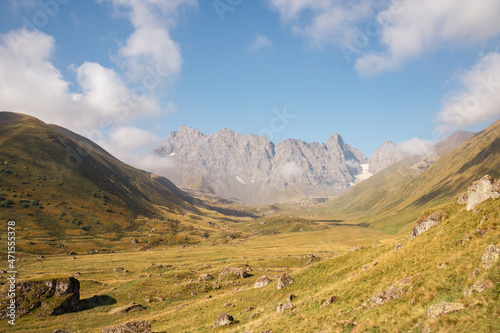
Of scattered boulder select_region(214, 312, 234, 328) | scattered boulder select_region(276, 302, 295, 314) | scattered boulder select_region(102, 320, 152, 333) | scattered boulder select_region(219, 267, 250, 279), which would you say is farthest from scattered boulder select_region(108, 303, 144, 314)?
scattered boulder select_region(276, 302, 295, 314)

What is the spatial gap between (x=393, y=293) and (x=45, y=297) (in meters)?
73.2

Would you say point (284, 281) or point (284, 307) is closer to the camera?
point (284, 307)

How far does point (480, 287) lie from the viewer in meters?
18.8

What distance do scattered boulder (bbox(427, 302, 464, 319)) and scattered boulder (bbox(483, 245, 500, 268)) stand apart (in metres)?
5.71

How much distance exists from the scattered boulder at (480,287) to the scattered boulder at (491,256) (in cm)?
269

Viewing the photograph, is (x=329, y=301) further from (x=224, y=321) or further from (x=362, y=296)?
(x=224, y=321)

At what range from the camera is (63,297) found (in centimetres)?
5838

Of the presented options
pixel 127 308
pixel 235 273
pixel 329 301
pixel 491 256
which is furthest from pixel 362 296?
pixel 235 273

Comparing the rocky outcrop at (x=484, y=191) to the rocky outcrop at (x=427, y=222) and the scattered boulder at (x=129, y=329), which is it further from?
the scattered boulder at (x=129, y=329)

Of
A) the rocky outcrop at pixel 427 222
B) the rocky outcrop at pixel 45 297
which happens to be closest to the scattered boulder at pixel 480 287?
the rocky outcrop at pixel 427 222

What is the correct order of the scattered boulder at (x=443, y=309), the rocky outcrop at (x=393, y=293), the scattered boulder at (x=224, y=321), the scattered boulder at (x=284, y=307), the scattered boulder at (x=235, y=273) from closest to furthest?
1. the scattered boulder at (x=443, y=309)
2. the rocky outcrop at (x=393, y=293)
3. the scattered boulder at (x=284, y=307)
4. the scattered boulder at (x=224, y=321)
5. the scattered boulder at (x=235, y=273)

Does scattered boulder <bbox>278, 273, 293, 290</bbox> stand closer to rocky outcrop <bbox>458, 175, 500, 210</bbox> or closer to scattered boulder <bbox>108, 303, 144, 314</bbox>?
rocky outcrop <bbox>458, 175, 500, 210</bbox>

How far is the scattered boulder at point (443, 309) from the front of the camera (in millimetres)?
17984

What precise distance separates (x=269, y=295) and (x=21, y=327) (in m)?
48.8
